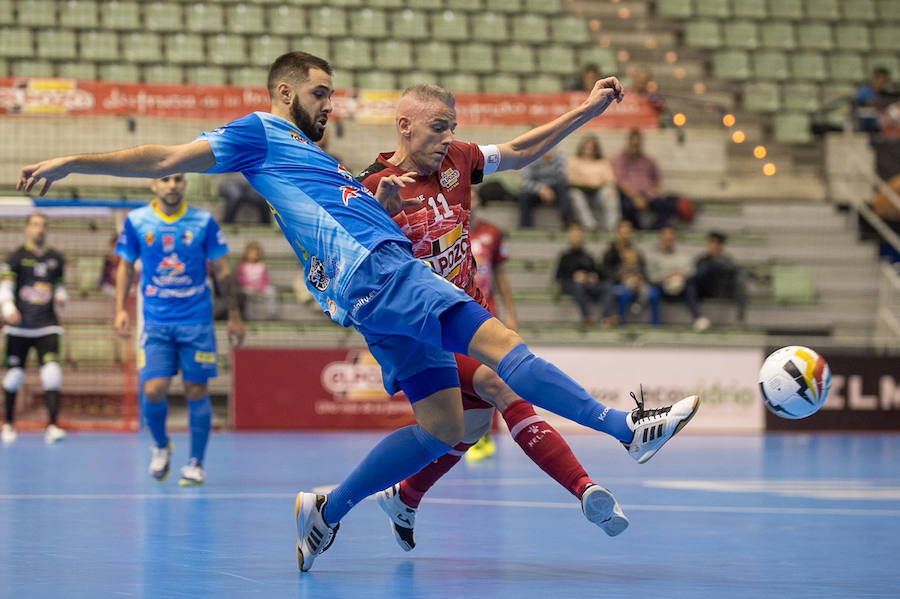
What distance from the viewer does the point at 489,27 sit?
67.1 feet

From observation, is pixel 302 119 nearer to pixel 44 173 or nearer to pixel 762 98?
pixel 44 173

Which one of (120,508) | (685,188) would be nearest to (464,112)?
(685,188)

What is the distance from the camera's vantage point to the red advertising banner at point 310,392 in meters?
14.7

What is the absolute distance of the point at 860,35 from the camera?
870 inches

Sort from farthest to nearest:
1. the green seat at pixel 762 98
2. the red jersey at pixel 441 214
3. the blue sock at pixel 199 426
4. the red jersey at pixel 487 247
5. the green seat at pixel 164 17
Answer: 1. the green seat at pixel 762 98
2. the green seat at pixel 164 17
3. the red jersey at pixel 487 247
4. the blue sock at pixel 199 426
5. the red jersey at pixel 441 214

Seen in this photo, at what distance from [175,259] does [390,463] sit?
181 inches

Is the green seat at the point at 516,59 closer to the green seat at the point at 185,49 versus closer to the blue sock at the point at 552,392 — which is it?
the green seat at the point at 185,49

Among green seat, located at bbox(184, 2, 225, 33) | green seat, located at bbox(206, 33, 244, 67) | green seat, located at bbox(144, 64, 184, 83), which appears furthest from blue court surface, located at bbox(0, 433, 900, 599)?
green seat, located at bbox(184, 2, 225, 33)

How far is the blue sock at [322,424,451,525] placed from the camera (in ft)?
16.5

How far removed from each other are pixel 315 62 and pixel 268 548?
2.25 meters

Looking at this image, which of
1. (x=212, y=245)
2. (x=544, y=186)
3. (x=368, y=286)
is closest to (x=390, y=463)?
(x=368, y=286)

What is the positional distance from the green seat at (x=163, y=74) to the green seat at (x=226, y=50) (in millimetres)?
709

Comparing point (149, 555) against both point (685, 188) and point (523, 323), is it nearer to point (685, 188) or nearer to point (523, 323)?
point (523, 323)

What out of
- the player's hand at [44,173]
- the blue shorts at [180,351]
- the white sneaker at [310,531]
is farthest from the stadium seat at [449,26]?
the player's hand at [44,173]
